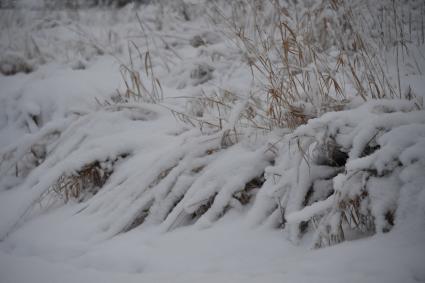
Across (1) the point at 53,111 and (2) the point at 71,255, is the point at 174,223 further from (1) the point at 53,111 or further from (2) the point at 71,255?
(1) the point at 53,111

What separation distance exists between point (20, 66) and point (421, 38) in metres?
4.31

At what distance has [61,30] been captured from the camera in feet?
20.3

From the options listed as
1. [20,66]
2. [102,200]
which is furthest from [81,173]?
[20,66]

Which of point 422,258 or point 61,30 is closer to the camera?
point 422,258

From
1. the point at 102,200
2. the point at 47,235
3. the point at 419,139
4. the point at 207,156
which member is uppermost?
the point at 419,139

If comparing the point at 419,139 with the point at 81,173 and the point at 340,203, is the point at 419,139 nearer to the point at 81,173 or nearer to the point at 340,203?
the point at 340,203

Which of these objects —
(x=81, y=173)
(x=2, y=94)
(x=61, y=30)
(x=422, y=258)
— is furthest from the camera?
(x=61, y=30)

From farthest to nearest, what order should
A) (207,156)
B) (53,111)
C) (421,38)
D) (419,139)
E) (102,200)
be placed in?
1. (53,111)
2. (421,38)
3. (102,200)
4. (207,156)
5. (419,139)

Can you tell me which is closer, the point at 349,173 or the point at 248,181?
the point at 349,173

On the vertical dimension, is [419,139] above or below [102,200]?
above

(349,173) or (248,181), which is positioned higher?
(349,173)

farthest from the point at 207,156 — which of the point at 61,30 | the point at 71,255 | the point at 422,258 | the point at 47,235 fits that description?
the point at 61,30

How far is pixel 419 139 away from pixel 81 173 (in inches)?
63.7

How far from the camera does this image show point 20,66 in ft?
14.3
